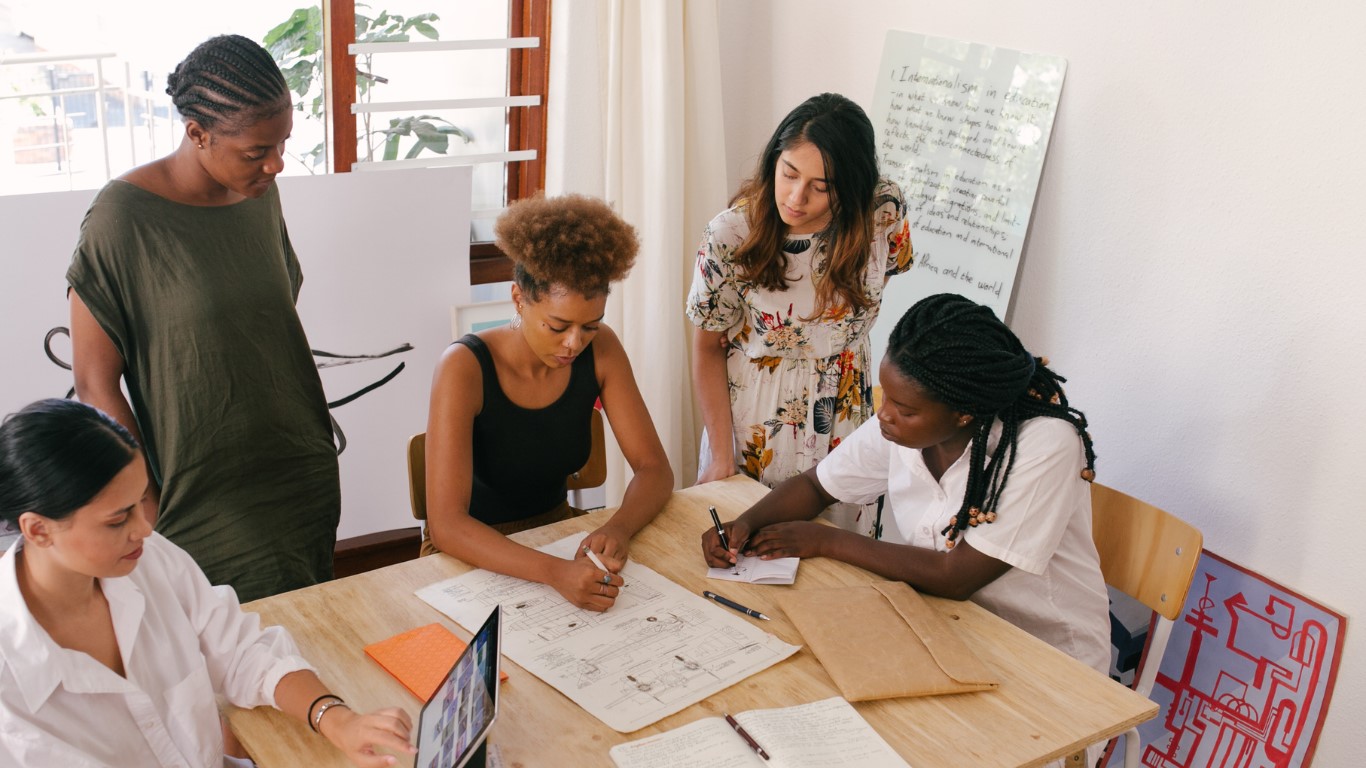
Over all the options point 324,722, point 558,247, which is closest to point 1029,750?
point 324,722

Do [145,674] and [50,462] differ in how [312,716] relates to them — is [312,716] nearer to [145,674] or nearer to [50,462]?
[145,674]

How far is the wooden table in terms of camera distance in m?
1.38

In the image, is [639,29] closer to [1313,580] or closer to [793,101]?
[793,101]

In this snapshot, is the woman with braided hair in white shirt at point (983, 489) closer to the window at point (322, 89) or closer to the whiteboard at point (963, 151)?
the whiteboard at point (963, 151)

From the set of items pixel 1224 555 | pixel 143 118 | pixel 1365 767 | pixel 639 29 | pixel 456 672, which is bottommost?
pixel 1365 767

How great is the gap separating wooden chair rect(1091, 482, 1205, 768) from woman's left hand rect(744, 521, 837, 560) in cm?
53

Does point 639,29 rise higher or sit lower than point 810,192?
higher

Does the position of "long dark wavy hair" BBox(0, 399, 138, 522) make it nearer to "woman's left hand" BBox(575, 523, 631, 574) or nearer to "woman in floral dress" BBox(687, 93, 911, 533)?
"woman's left hand" BBox(575, 523, 631, 574)

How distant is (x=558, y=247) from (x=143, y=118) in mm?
1497

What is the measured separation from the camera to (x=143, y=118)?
276cm

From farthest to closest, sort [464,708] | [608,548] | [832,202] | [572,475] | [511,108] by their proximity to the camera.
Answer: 1. [511,108]
2. [572,475]
3. [832,202]
4. [608,548]
5. [464,708]

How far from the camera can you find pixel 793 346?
92.0 inches

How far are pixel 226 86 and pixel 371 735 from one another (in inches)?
41.3

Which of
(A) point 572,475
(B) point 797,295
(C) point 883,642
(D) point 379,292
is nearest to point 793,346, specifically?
(B) point 797,295
